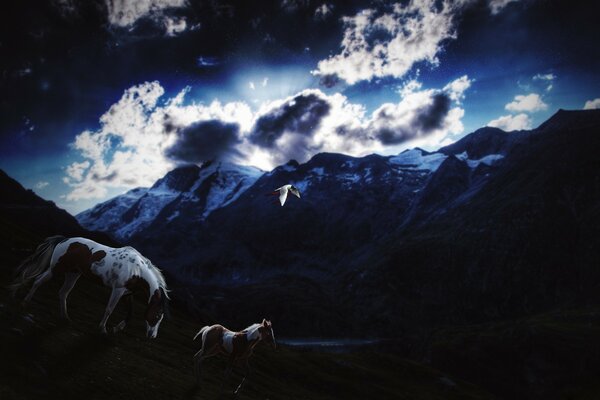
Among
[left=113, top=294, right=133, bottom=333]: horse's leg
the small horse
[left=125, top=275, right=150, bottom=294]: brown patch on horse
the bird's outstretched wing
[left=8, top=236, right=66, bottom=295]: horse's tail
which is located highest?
the bird's outstretched wing

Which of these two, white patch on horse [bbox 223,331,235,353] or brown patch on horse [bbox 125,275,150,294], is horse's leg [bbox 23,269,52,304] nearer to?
brown patch on horse [bbox 125,275,150,294]

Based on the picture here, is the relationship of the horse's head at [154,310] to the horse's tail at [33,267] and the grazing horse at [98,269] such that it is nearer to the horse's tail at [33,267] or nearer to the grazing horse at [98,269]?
the grazing horse at [98,269]

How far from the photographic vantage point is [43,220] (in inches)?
7766

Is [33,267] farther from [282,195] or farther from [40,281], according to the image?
[282,195]

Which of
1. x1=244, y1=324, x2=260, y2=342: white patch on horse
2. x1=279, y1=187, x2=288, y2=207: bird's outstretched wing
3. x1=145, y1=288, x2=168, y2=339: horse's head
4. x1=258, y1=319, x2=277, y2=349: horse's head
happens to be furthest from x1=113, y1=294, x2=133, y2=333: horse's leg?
x1=279, y1=187, x2=288, y2=207: bird's outstretched wing

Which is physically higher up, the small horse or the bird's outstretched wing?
the bird's outstretched wing

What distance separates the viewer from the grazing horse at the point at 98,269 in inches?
712

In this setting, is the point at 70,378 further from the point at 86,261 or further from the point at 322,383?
the point at 322,383

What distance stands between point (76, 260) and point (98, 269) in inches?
44.1

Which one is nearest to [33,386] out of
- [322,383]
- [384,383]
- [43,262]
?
[43,262]

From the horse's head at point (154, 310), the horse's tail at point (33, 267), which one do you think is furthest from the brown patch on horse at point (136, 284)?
the horse's tail at point (33, 267)

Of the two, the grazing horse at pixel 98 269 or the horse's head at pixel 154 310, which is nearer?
the grazing horse at pixel 98 269

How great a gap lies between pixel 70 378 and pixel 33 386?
1839 millimetres

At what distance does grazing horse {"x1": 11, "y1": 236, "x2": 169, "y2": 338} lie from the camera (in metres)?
18.1
